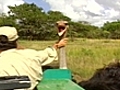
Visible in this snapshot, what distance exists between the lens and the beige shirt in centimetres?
299

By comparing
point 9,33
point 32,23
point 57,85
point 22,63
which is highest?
point 9,33

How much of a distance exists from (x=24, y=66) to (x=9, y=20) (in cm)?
4639

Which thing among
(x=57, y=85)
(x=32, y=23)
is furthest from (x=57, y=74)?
(x=32, y=23)

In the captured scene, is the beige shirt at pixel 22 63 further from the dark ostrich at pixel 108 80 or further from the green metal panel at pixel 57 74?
the dark ostrich at pixel 108 80

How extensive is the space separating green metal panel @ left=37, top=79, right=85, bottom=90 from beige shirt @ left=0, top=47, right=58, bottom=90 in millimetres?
100

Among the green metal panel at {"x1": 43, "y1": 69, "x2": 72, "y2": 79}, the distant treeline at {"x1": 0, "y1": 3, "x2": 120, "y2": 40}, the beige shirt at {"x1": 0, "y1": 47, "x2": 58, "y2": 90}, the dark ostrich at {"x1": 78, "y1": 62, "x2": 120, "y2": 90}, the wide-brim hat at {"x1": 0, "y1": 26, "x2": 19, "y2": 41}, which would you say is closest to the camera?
the beige shirt at {"x1": 0, "y1": 47, "x2": 58, "y2": 90}

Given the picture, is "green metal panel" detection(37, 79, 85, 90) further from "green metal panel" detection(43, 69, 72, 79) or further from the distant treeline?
the distant treeline

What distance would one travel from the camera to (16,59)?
121 inches

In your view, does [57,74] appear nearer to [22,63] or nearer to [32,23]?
[22,63]

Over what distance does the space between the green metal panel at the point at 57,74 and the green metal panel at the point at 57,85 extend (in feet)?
0.36

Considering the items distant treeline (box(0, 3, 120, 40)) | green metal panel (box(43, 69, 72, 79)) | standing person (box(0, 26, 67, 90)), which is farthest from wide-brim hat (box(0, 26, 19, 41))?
distant treeline (box(0, 3, 120, 40))

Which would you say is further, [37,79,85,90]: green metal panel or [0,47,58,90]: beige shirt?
[37,79,85,90]: green metal panel

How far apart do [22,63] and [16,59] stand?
6cm

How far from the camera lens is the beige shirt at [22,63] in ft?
9.82
